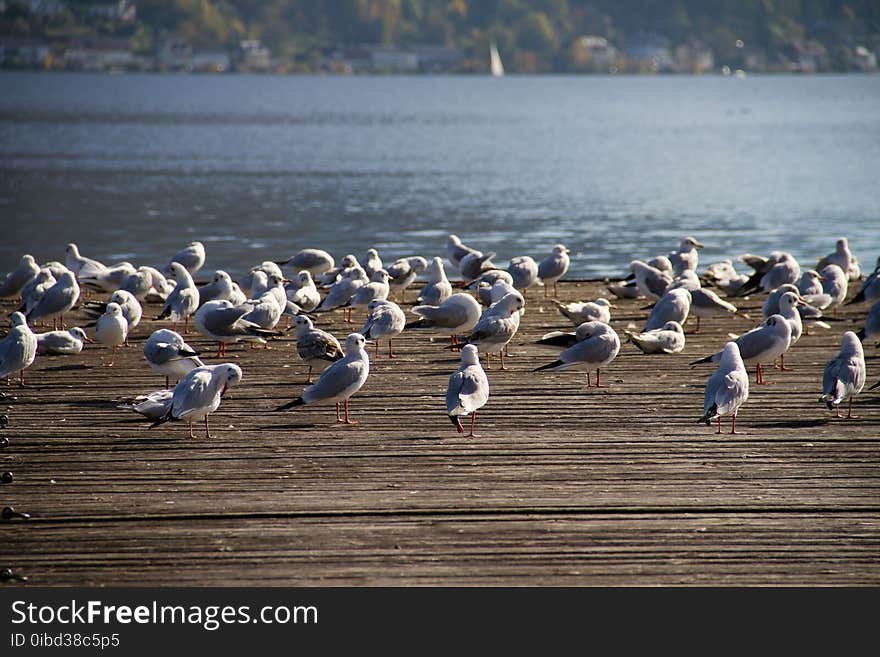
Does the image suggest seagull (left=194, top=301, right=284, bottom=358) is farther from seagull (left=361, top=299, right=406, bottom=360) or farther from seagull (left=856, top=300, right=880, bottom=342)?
seagull (left=856, top=300, right=880, bottom=342)

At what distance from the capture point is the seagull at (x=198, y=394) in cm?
947

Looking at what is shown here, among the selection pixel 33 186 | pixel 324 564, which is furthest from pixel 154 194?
pixel 324 564

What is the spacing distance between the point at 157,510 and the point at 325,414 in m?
2.51

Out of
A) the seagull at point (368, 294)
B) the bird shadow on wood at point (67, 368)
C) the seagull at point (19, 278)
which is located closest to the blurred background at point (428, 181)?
the seagull at point (19, 278)

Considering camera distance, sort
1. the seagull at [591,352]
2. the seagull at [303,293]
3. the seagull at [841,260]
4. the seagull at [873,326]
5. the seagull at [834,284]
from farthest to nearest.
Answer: the seagull at [841,260]
the seagull at [834,284]
the seagull at [303,293]
the seagull at [873,326]
the seagull at [591,352]

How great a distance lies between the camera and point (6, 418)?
10.2 metres

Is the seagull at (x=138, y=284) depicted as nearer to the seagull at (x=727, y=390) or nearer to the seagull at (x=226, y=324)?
the seagull at (x=226, y=324)

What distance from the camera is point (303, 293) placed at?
14.5 metres

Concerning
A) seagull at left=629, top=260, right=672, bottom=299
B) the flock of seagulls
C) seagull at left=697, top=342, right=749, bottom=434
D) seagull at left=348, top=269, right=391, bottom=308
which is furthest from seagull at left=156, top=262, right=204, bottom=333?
seagull at left=697, top=342, right=749, bottom=434

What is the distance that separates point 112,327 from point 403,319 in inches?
107

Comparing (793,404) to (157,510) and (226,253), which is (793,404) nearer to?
(157,510)

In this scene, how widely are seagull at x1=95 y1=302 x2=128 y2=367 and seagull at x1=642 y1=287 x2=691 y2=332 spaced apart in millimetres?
5161

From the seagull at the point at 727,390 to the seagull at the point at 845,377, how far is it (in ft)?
2.51

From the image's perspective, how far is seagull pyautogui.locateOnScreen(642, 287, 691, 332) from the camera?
13.3 metres
